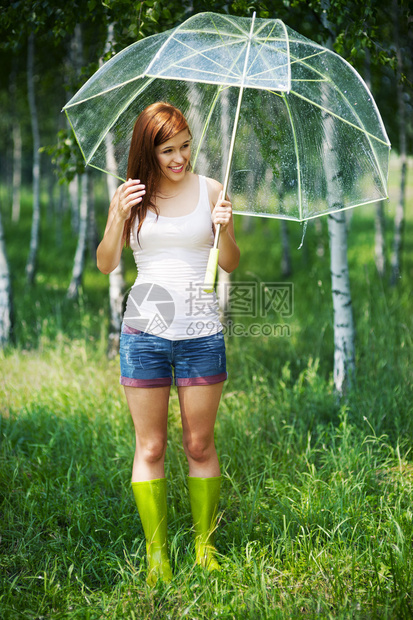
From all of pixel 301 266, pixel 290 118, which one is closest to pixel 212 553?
pixel 290 118

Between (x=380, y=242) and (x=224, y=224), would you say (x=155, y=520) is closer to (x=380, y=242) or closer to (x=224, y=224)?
(x=224, y=224)

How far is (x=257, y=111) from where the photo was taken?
8.63 feet

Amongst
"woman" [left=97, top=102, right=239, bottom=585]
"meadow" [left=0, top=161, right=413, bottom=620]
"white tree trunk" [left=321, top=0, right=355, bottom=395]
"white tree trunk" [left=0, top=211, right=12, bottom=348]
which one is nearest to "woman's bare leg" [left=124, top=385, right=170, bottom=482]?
"woman" [left=97, top=102, right=239, bottom=585]

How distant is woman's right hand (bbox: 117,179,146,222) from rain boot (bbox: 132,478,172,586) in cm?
118

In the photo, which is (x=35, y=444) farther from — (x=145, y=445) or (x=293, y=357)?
(x=293, y=357)

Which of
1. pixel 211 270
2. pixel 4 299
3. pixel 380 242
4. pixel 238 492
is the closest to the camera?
pixel 211 270

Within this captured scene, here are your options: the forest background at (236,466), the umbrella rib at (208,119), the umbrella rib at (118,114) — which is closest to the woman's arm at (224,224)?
the umbrella rib at (208,119)

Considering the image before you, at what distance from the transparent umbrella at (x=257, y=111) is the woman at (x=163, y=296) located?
0.64 feet

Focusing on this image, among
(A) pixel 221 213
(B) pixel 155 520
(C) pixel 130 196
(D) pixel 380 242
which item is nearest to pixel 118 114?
(C) pixel 130 196

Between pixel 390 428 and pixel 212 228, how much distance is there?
6.60 feet

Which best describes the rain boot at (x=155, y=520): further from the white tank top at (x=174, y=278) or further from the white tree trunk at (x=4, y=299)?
the white tree trunk at (x=4, y=299)

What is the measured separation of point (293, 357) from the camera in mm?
4484

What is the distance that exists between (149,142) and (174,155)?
0.11m

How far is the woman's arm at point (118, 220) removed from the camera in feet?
6.97
